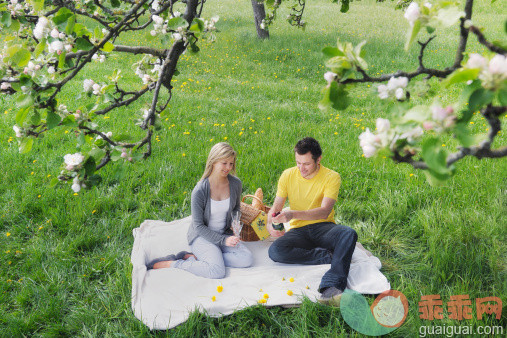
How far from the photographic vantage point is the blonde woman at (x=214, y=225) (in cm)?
365

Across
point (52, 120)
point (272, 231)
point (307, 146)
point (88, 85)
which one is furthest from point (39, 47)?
point (272, 231)

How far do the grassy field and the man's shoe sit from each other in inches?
3.8

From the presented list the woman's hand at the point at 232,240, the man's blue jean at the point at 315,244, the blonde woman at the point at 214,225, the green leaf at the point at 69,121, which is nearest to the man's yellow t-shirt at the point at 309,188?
the man's blue jean at the point at 315,244

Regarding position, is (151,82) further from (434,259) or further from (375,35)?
(375,35)

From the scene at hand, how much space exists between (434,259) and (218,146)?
2085 mm

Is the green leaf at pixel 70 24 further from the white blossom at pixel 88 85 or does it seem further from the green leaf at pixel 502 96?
the green leaf at pixel 502 96

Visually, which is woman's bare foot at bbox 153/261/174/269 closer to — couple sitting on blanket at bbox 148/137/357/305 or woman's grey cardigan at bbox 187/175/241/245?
couple sitting on blanket at bbox 148/137/357/305

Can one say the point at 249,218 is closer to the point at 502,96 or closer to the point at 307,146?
the point at 307,146

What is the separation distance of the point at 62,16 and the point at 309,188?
101 inches

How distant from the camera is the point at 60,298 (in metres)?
3.25

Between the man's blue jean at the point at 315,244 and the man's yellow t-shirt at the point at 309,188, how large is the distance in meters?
0.10

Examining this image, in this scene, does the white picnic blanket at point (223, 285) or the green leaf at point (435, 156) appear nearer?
the green leaf at point (435, 156)

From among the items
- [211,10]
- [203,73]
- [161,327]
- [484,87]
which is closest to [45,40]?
[484,87]

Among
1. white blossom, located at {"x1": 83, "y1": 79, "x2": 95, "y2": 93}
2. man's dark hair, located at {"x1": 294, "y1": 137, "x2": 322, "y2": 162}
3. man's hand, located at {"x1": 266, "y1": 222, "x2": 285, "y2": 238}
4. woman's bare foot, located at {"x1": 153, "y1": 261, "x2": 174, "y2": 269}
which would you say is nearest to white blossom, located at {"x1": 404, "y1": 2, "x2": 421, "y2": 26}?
white blossom, located at {"x1": 83, "y1": 79, "x2": 95, "y2": 93}
